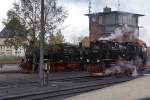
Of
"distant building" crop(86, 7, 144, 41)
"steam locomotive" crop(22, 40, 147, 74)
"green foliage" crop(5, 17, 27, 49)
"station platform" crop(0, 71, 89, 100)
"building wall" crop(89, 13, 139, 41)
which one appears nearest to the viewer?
"station platform" crop(0, 71, 89, 100)

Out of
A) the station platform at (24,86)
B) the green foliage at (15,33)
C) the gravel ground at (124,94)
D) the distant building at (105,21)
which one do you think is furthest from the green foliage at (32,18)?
the distant building at (105,21)

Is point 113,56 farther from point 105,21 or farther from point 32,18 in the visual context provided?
point 105,21

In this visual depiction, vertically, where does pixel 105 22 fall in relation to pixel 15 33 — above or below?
above

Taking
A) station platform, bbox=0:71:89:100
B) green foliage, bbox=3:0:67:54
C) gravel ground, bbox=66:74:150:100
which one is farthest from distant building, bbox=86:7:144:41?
gravel ground, bbox=66:74:150:100

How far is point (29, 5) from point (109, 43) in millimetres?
8999

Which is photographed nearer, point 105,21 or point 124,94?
point 124,94

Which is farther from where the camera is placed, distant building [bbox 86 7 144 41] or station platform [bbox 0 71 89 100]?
distant building [bbox 86 7 144 41]

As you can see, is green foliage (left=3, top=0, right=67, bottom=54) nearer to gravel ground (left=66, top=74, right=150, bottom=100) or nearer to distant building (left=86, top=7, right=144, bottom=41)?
gravel ground (left=66, top=74, right=150, bottom=100)

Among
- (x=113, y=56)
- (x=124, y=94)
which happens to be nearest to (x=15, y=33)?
(x=113, y=56)

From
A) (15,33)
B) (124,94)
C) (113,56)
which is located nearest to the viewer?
(124,94)

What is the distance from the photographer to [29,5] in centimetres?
3909

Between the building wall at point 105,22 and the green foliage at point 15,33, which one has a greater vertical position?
the building wall at point 105,22

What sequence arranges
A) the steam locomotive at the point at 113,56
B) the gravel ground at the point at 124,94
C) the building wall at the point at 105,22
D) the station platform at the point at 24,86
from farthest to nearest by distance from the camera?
the building wall at the point at 105,22 → the steam locomotive at the point at 113,56 → the station platform at the point at 24,86 → the gravel ground at the point at 124,94

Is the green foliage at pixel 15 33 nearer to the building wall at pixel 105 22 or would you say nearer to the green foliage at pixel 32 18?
the green foliage at pixel 32 18
